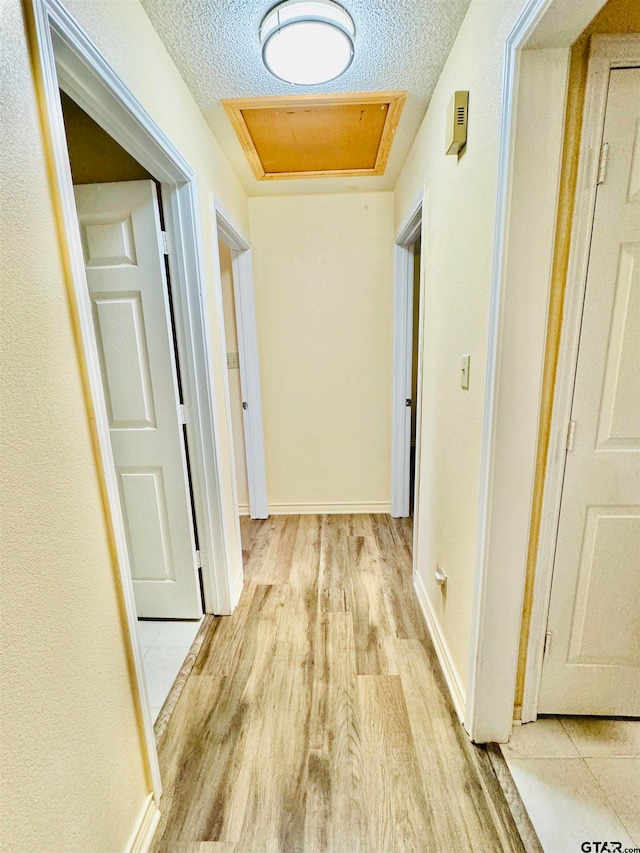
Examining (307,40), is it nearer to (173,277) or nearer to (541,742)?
(173,277)

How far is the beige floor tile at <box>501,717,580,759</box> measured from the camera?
1.22m

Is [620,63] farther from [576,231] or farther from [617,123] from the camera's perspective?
[576,231]

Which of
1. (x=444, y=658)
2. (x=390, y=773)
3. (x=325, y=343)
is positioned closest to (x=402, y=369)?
(x=325, y=343)

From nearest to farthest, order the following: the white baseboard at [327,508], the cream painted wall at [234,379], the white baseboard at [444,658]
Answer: the white baseboard at [444,658], the cream painted wall at [234,379], the white baseboard at [327,508]

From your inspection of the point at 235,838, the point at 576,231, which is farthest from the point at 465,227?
the point at 235,838

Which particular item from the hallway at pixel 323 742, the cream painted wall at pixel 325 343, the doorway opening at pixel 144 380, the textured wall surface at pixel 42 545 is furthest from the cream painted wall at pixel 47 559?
the cream painted wall at pixel 325 343

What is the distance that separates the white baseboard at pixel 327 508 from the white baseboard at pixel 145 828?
6.65ft

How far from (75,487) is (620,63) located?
1658 mm

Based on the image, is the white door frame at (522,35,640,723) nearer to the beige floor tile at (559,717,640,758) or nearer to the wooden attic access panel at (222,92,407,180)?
the beige floor tile at (559,717,640,758)

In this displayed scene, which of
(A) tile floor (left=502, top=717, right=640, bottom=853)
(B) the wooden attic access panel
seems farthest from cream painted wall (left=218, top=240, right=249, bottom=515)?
(A) tile floor (left=502, top=717, right=640, bottom=853)

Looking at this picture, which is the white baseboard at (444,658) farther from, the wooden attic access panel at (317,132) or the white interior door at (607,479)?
the wooden attic access panel at (317,132)

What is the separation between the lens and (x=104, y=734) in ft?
2.93

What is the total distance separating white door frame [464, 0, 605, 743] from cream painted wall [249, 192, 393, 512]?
5.75 ft

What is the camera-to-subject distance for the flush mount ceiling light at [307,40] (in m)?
1.19
